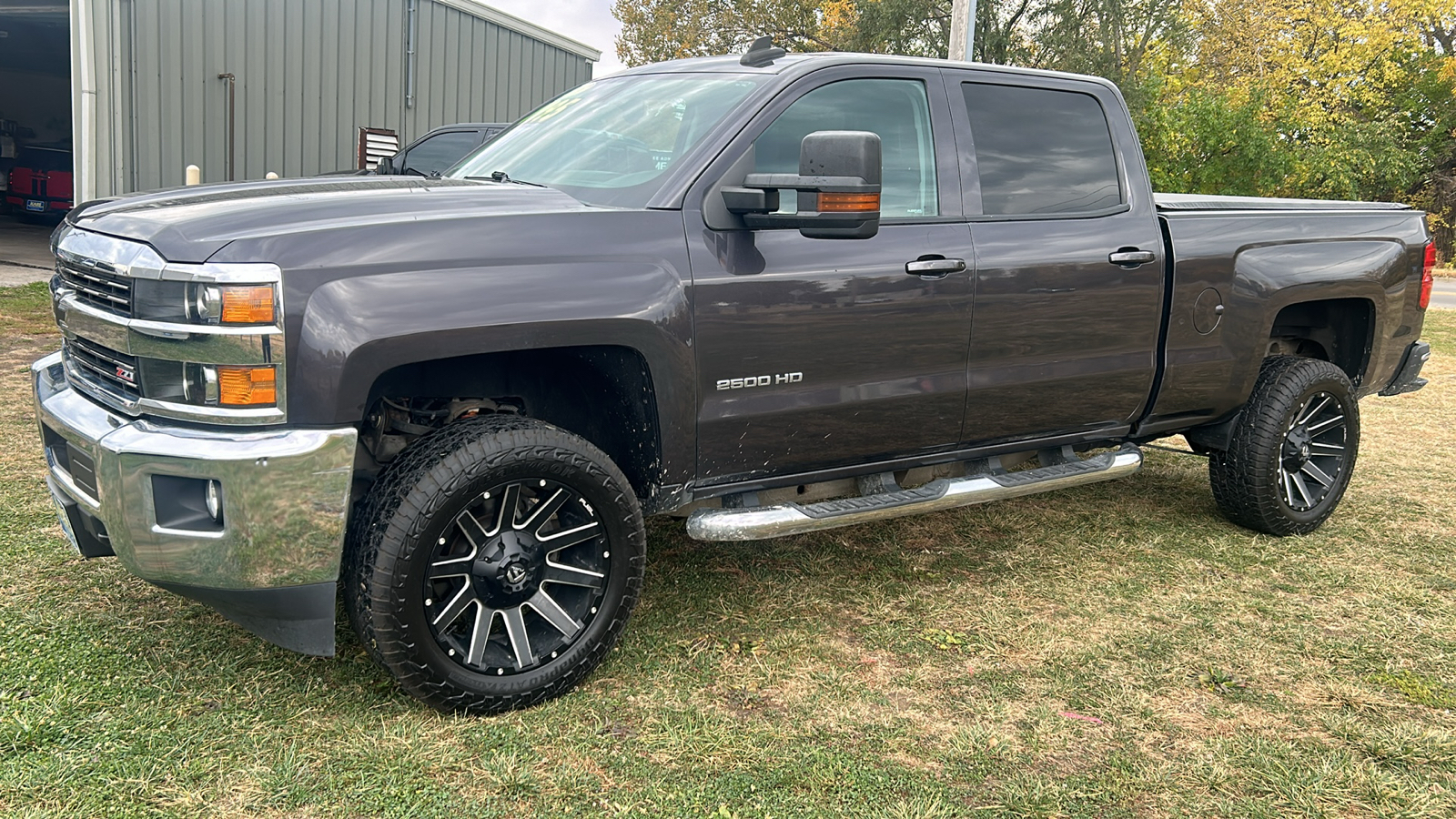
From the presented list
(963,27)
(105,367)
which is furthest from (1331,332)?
(963,27)

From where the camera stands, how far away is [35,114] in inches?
769

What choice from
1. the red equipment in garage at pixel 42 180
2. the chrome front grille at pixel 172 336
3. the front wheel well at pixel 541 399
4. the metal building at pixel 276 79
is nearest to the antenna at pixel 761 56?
the front wheel well at pixel 541 399

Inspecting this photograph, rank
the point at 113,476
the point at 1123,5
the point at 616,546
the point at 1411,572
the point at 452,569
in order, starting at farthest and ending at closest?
the point at 1123,5 → the point at 1411,572 → the point at 616,546 → the point at 452,569 → the point at 113,476

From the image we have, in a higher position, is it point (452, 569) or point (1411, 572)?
point (452, 569)

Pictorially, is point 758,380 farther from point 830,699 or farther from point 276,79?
point 276,79

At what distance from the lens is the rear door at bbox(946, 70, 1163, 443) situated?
12.8 feet

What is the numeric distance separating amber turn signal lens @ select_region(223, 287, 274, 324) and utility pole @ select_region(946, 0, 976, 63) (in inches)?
405

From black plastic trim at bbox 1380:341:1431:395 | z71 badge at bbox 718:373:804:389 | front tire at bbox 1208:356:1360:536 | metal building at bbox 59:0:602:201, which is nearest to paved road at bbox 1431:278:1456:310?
black plastic trim at bbox 1380:341:1431:395

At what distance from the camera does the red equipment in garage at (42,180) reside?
1786cm

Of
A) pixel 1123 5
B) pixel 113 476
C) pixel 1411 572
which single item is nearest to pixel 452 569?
pixel 113 476

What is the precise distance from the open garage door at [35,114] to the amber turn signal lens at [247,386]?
53.7 feet

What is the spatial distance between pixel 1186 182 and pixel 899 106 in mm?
21062

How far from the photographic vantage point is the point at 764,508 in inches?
137

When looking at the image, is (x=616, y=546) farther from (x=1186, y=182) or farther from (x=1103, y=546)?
(x=1186, y=182)
